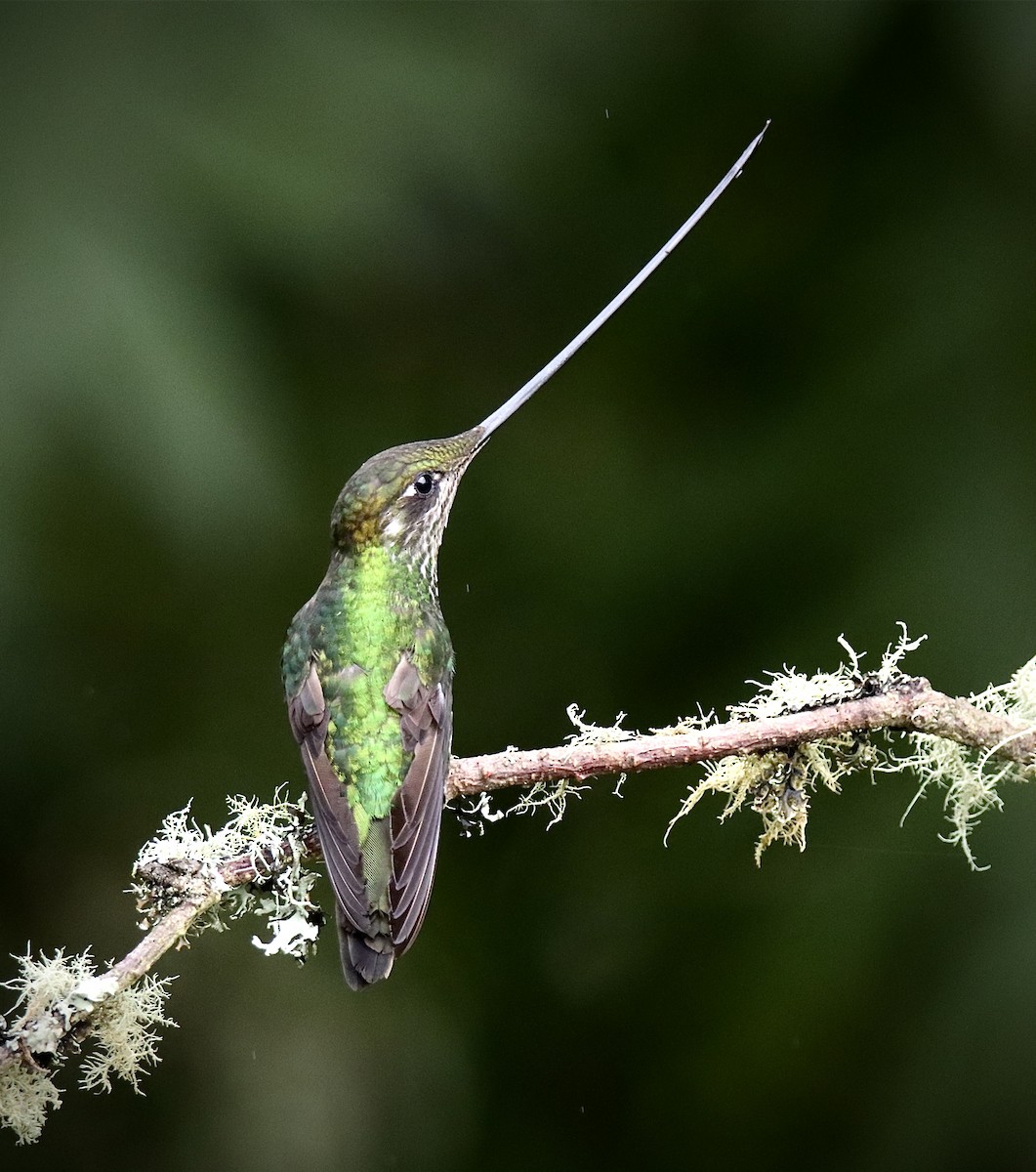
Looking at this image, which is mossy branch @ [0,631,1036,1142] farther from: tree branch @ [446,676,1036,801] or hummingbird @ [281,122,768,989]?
hummingbird @ [281,122,768,989]

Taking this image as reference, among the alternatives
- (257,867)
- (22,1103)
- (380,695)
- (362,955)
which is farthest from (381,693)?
(22,1103)

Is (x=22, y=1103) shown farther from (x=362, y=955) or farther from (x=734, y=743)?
(x=734, y=743)

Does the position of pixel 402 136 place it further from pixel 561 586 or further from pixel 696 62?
pixel 561 586

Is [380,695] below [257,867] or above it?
above

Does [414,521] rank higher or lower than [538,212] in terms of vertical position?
lower

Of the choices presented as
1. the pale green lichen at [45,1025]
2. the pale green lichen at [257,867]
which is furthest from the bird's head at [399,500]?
the pale green lichen at [45,1025]

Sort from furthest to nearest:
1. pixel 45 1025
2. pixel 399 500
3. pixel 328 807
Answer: pixel 399 500 < pixel 328 807 < pixel 45 1025

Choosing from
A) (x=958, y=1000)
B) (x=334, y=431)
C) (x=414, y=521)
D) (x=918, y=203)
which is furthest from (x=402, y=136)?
(x=958, y=1000)
